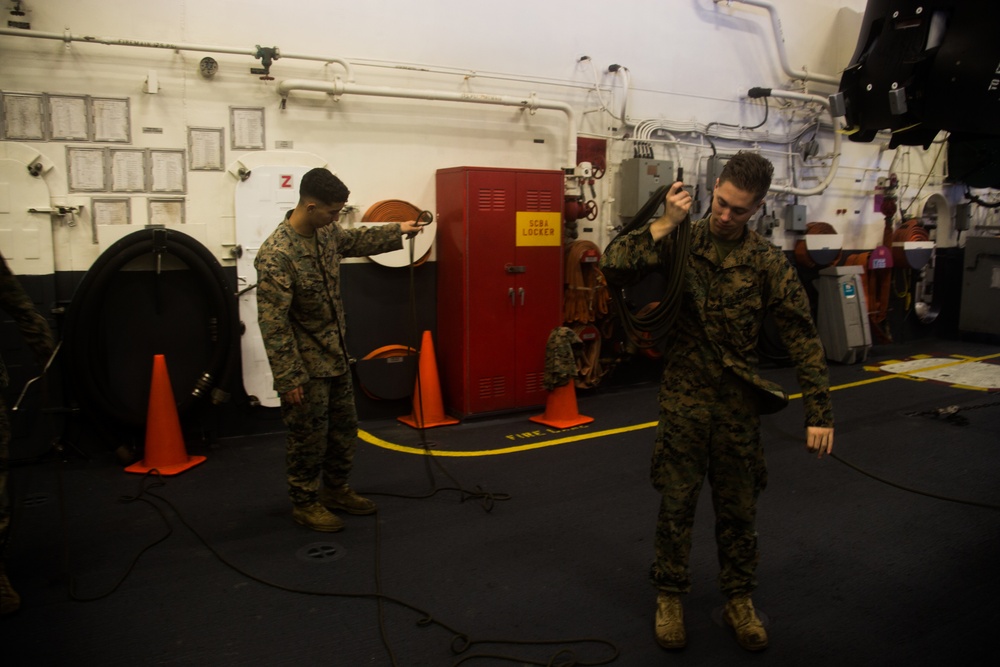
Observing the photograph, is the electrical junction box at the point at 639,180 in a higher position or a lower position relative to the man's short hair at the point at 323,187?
higher

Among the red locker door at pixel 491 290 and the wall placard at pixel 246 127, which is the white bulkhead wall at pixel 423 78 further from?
the red locker door at pixel 491 290

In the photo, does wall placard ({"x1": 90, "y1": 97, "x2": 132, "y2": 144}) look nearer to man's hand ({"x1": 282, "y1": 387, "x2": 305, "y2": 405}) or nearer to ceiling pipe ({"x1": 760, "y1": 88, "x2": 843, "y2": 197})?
man's hand ({"x1": 282, "y1": 387, "x2": 305, "y2": 405})

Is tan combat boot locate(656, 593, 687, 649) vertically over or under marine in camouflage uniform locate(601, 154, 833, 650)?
under

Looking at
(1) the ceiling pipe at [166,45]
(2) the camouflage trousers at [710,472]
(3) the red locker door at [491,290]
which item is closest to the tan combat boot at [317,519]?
(2) the camouflage trousers at [710,472]

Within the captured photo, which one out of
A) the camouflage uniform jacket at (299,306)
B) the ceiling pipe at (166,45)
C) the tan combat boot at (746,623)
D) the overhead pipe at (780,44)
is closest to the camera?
the tan combat boot at (746,623)

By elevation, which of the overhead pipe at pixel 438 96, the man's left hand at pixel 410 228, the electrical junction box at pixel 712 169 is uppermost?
the overhead pipe at pixel 438 96

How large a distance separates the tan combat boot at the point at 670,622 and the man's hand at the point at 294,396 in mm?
1911

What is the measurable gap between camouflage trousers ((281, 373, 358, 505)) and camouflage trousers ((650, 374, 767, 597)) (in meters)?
1.76

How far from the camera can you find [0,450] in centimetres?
292

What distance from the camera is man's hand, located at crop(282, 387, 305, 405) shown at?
3.44 metres

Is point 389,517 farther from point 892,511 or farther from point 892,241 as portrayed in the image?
point 892,241

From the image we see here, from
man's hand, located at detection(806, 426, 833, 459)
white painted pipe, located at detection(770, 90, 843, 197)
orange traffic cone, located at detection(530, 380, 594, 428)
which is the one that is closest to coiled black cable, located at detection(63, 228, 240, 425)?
orange traffic cone, located at detection(530, 380, 594, 428)

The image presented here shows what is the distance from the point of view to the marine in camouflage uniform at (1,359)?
2904 millimetres

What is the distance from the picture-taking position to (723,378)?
2645 millimetres
